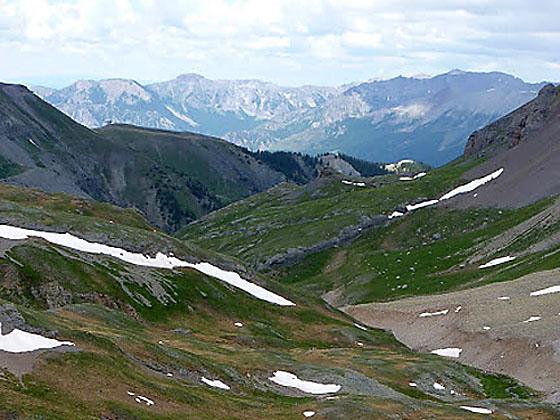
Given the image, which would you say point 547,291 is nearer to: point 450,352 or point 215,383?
point 450,352

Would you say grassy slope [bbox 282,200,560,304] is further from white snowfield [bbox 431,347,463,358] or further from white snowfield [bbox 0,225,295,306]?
white snowfield [bbox 0,225,295,306]

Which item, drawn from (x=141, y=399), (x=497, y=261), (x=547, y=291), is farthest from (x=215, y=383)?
(x=497, y=261)

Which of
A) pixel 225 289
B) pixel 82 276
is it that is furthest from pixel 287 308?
pixel 82 276

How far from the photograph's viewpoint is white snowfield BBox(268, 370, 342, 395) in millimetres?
66750

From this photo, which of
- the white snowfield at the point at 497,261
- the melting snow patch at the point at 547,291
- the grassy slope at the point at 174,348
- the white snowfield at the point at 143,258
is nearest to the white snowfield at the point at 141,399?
the grassy slope at the point at 174,348

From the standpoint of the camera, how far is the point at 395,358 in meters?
86.8

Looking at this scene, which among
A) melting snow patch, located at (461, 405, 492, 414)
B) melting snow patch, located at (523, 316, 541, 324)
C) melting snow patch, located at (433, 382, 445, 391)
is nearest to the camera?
melting snow patch, located at (461, 405, 492, 414)

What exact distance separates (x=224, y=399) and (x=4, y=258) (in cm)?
4243

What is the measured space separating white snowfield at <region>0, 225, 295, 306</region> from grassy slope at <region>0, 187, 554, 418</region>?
268 cm

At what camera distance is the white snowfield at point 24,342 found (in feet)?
155

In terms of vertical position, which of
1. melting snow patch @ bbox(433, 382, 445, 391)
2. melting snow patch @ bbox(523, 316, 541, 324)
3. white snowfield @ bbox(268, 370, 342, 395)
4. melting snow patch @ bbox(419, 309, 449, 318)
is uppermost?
white snowfield @ bbox(268, 370, 342, 395)

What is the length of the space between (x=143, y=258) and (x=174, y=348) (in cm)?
3984

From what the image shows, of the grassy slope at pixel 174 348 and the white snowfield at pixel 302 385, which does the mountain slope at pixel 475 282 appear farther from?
the white snowfield at pixel 302 385

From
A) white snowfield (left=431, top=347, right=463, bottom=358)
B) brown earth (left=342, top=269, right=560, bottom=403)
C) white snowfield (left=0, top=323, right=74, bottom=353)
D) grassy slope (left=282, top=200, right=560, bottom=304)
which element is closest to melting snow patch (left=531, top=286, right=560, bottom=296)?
brown earth (left=342, top=269, right=560, bottom=403)
